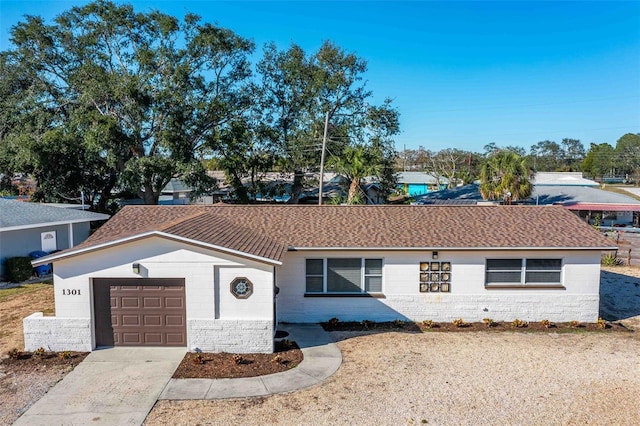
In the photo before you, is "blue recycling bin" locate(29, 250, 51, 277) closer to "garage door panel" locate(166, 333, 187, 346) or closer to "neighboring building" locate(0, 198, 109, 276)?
"neighboring building" locate(0, 198, 109, 276)

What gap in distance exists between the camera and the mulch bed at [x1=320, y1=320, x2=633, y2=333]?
13.1 m

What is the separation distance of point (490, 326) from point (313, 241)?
19.7 ft

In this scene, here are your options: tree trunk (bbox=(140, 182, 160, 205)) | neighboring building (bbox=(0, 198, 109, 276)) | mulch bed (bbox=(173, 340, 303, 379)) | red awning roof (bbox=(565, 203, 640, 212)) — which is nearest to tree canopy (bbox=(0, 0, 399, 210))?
tree trunk (bbox=(140, 182, 160, 205))

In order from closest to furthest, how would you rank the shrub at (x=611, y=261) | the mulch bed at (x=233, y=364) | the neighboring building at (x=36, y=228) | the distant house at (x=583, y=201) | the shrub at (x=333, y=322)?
1. the mulch bed at (x=233, y=364)
2. the shrub at (x=333, y=322)
3. the neighboring building at (x=36, y=228)
4. the shrub at (x=611, y=261)
5. the distant house at (x=583, y=201)

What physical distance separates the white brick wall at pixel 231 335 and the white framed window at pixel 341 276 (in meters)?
2.92

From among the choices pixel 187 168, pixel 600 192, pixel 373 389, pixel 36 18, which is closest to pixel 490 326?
pixel 373 389

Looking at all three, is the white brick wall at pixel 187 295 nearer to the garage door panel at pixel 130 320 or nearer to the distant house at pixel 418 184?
the garage door panel at pixel 130 320

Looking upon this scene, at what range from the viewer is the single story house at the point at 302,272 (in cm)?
1096

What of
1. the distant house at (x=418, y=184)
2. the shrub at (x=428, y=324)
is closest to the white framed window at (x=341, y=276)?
the shrub at (x=428, y=324)

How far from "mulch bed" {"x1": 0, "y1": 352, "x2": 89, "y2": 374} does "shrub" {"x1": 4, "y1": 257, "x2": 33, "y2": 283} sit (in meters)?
9.86

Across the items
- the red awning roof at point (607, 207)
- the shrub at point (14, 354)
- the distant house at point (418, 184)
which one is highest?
the distant house at point (418, 184)

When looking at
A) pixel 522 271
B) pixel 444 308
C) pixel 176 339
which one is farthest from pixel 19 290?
pixel 522 271

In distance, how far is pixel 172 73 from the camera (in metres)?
31.6

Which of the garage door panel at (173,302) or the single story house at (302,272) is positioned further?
the garage door panel at (173,302)
